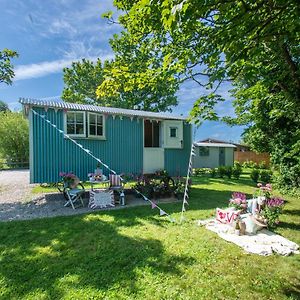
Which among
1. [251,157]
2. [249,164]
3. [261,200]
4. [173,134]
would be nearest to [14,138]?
[173,134]

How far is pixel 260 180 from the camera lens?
1386 cm

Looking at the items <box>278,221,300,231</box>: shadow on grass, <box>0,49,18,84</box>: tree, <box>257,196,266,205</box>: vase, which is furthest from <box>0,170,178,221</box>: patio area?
<box>0,49,18,84</box>: tree

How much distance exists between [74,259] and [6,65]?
25.5ft

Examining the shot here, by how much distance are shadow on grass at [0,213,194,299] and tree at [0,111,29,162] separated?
64.8 ft

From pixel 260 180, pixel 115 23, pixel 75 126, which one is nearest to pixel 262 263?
pixel 115 23

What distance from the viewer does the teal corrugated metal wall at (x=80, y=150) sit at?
781cm

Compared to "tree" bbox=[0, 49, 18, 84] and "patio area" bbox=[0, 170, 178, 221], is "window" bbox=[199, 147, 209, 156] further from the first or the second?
"tree" bbox=[0, 49, 18, 84]

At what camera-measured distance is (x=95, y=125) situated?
8.81m

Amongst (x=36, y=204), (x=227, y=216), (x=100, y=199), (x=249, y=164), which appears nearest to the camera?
(x=227, y=216)

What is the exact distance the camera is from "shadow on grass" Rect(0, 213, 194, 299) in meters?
3.14

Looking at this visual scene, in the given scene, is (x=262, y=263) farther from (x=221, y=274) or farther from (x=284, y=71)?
(x=284, y=71)

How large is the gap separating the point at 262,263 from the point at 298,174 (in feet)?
24.4

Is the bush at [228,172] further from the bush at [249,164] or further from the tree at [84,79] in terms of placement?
the tree at [84,79]

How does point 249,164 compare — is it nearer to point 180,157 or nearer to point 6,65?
point 180,157
